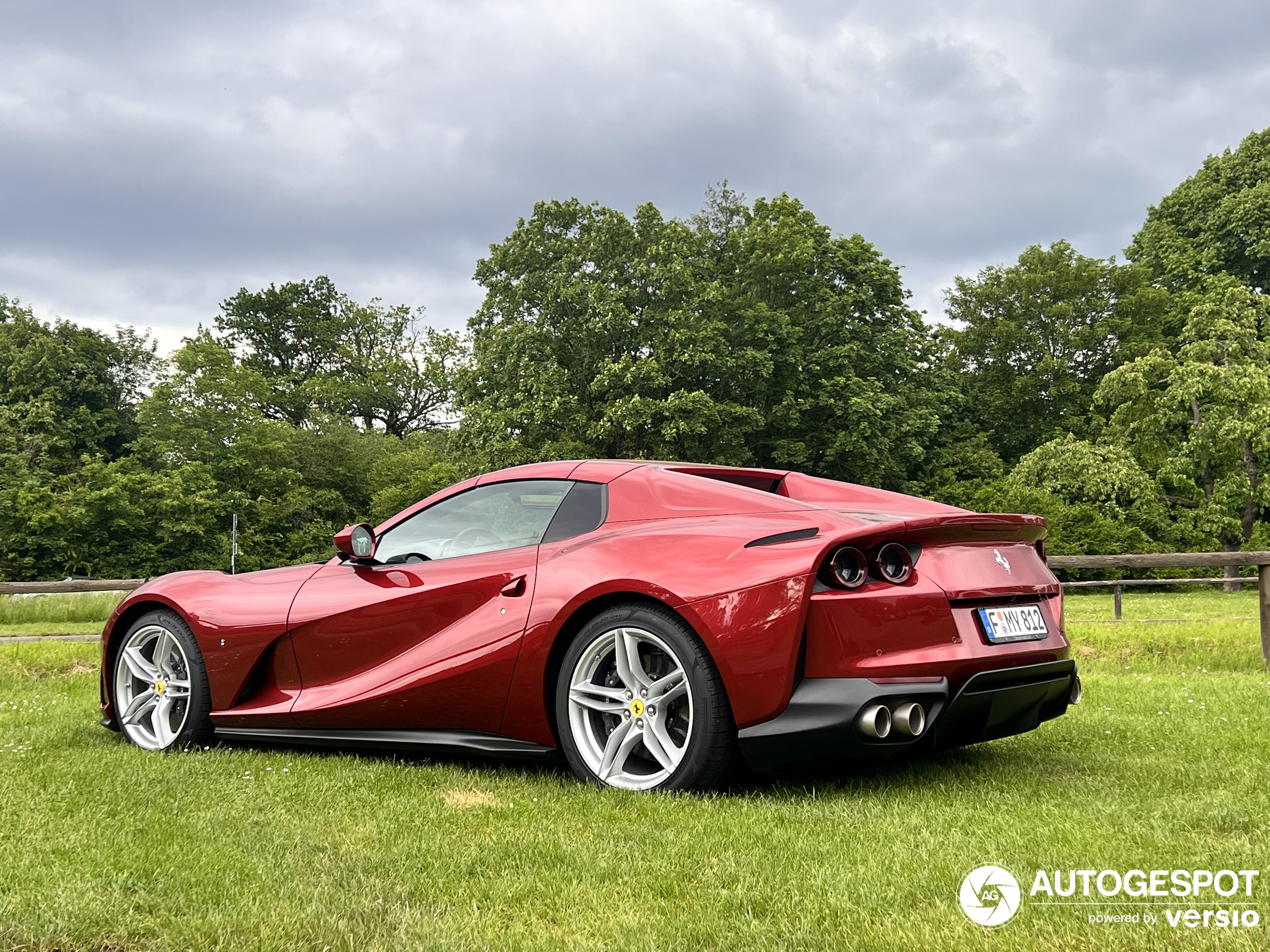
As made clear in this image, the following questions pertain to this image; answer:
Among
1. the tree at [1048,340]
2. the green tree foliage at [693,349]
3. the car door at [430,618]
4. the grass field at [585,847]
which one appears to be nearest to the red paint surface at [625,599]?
the car door at [430,618]

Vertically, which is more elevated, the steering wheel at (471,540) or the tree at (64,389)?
the tree at (64,389)

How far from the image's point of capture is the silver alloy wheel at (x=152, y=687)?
504 cm

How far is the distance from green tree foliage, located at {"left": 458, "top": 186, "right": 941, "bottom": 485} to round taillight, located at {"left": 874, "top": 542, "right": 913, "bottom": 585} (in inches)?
962

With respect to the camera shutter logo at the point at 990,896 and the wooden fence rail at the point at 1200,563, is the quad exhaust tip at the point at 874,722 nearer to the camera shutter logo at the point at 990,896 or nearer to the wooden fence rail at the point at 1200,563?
the camera shutter logo at the point at 990,896

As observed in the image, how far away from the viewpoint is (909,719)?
3398mm

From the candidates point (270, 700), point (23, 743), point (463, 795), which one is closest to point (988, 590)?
point (463, 795)

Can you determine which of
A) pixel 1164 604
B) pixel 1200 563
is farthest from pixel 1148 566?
pixel 1164 604

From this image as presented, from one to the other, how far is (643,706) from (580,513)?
0.88 metres

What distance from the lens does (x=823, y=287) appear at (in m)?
34.5

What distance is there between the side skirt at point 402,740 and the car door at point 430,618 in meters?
0.04

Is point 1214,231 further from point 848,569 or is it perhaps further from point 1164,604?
point 848,569

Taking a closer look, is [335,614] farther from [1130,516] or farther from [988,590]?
[1130,516]

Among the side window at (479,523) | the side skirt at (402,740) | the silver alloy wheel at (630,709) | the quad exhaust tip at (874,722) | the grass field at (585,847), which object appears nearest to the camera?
the grass field at (585,847)

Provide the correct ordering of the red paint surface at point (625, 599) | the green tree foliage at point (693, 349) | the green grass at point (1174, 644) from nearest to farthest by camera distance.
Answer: the red paint surface at point (625, 599) → the green grass at point (1174, 644) → the green tree foliage at point (693, 349)
